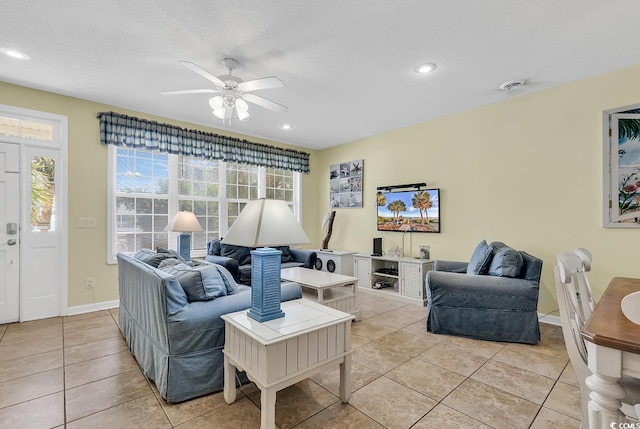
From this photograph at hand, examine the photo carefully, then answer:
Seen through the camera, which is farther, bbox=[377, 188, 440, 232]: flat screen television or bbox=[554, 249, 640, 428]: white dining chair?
bbox=[377, 188, 440, 232]: flat screen television

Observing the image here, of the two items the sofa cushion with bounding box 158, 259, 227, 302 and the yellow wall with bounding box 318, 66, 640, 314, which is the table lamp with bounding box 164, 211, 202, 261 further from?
the yellow wall with bounding box 318, 66, 640, 314

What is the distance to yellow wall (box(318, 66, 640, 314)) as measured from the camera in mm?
2920

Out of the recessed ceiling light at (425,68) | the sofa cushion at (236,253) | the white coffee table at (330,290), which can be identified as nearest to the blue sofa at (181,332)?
the white coffee table at (330,290)

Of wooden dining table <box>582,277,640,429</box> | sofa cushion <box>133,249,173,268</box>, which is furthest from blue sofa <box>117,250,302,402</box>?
wooden dining table <box>582,277,640,429</box>

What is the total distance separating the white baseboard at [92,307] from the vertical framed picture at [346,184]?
3864mm

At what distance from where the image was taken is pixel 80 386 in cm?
201

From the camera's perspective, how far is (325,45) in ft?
8.00

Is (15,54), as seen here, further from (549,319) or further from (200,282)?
(549,319)

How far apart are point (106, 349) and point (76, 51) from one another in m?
2.65

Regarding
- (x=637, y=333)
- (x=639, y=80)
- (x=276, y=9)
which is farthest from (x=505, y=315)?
(x=276, y=9)

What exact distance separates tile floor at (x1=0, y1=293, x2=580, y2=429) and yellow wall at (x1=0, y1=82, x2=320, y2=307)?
914mm

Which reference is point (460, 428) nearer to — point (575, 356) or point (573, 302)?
point (575, 356)

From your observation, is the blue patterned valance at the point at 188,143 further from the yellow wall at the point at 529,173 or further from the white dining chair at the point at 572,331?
the white dining chair at the point at 572,331

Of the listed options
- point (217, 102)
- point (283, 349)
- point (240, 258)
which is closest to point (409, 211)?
point (240, 258)
